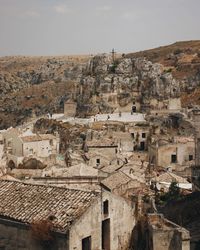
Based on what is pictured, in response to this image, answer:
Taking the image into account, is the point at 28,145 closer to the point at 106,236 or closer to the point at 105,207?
the point at 106,236

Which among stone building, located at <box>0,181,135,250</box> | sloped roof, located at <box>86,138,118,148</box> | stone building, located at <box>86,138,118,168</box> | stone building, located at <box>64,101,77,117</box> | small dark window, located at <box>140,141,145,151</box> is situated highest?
stone building, located at <box>0,181,135,250</box>

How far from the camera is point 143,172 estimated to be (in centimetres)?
3931

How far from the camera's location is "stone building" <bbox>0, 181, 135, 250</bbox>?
14.9 m

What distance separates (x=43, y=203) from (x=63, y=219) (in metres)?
1.34

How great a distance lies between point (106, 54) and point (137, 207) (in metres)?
66.4

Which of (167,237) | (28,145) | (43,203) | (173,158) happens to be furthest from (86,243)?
(28,145)

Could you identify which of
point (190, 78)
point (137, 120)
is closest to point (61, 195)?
point (137, 120)

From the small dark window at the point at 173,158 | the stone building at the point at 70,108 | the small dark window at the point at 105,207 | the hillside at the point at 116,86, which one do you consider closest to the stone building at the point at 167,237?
the small dark window at the point at 105,207

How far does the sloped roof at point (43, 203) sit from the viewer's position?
15211mm

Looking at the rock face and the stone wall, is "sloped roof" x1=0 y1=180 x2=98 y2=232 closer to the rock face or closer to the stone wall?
the stone wall

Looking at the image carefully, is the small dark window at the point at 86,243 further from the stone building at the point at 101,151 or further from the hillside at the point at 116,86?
the hillside at the point at 116,86

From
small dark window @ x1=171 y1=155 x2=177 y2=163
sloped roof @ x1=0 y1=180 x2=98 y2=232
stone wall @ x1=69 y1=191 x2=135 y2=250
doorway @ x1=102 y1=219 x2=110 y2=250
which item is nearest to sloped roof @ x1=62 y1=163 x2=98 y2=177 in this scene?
small dark window @ x1=171 y1=155 x2=177 y2=163

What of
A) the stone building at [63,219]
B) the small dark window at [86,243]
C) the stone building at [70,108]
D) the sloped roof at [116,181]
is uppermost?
the stone building at [63,219]

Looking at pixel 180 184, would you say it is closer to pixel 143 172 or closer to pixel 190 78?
pixel 143 172
